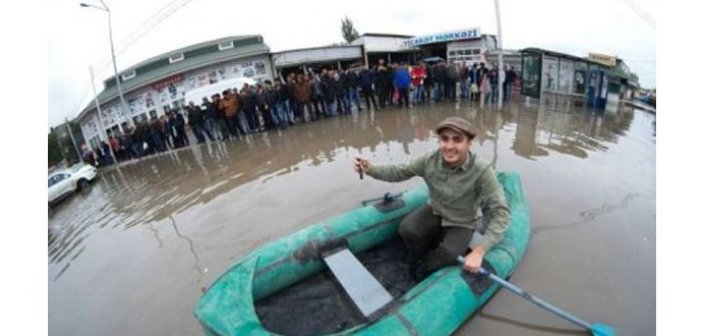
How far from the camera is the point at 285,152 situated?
8.85 metres

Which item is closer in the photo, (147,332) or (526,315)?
(526,315)

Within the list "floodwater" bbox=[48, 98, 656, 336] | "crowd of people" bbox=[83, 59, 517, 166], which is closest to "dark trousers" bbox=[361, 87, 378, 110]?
"crowd of people" bbox=[83, 59, 517, 166]

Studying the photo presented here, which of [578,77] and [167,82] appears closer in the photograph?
[578,77]

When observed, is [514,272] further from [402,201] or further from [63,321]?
[63,321]

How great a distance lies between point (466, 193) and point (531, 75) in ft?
38.3

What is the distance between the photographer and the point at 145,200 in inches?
293

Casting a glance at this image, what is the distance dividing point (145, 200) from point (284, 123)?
531cm

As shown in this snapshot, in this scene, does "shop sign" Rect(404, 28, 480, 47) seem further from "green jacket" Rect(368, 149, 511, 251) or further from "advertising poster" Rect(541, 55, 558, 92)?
"green jacket" Rect(368, 149, 511, 251)

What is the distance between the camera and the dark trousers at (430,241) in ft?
10.1

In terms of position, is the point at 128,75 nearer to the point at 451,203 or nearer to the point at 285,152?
the point at 285,152

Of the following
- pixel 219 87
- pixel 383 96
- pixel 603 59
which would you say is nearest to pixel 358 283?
pixel 383 96
